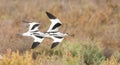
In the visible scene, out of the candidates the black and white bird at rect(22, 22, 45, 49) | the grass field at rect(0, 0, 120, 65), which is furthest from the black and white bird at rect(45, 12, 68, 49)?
the grass field at rect(0, 0, 120, 65)

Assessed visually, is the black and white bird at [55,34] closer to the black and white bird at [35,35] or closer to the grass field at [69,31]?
the black and white bird at [35,35]

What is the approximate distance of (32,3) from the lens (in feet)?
45.8

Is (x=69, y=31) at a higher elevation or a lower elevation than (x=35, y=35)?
lower

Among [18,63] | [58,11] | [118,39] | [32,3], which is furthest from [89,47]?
[32,3]

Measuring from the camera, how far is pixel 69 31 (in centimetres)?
1157

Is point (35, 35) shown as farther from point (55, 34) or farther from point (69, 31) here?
point (69, 31)

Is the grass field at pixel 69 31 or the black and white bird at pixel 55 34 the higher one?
the black and white bird at pixel 55 34

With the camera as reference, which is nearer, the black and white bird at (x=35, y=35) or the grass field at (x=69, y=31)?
the black and white bird at (x=35, y=35)

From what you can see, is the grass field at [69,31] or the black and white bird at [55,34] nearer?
the black and white bird at [55,34]

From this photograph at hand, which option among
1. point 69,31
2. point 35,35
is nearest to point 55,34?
point 35,35

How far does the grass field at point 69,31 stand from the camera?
8.07m

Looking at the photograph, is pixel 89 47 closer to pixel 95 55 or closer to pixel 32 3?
pixel 95 55

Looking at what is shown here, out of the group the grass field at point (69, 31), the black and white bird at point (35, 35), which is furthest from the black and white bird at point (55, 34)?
the grass field at point (69, 31)

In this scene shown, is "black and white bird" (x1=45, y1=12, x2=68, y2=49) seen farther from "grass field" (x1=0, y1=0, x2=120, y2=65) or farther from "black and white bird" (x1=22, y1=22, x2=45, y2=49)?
"grass field" (x1=0, y1=0, x2=120, y2=65)
